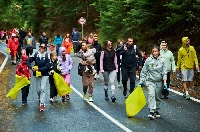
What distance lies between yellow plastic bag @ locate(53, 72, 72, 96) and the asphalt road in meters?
0.35

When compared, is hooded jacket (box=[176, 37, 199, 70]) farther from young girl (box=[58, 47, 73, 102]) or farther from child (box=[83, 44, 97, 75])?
young girl (box=[58, 47, 73, 102])

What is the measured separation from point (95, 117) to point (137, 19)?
42.0 ft

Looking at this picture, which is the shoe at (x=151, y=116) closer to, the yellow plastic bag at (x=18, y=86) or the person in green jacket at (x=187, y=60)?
the person in green jacket at (x=187, y=60)

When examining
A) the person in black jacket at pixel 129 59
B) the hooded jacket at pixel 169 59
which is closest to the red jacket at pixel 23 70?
the person in black jacket at pixel 129 59

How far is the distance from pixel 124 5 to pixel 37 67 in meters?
13.8

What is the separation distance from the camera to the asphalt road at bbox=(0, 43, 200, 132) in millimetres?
10539

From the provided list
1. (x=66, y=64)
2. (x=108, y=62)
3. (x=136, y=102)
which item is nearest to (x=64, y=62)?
(x=66, y=64)

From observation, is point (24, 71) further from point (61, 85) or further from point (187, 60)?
point (187, 60)

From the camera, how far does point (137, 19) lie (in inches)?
941

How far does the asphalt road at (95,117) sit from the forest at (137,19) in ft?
20.3

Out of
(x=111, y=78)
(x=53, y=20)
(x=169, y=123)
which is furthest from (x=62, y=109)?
(x=53, y=20)

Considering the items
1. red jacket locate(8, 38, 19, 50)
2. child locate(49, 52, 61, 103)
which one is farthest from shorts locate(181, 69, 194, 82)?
red jacket locate(8, 38, 19, 50)

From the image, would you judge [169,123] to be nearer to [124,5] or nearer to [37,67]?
[37,67]

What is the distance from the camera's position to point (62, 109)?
1312cm
